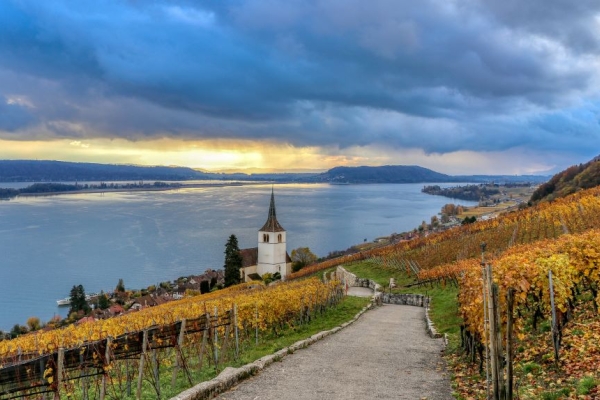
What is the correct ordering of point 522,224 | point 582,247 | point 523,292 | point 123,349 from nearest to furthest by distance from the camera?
point 123,349, point 523,292, point 582,247, point 522,224

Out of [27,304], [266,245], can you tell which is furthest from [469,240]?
[27,304]

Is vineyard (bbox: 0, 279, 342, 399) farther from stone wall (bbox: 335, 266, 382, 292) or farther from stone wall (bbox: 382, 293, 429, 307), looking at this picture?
stone wall (bbox: 335, 266, 382, 292)

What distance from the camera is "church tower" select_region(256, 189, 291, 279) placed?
7275 centimetres

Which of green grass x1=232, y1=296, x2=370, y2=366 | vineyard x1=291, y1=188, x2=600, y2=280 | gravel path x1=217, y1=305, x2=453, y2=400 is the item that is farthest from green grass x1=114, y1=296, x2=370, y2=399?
vineyard x1=291, y1=188, x2=600, y2=280

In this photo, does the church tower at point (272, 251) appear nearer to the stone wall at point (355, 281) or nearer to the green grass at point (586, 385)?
the stone wall at point (355, 281)

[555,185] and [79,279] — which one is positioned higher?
[555,185]

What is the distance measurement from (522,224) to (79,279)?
74588 mm

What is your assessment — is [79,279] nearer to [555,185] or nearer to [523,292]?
[523,292]

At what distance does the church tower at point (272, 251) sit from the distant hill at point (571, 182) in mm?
45616

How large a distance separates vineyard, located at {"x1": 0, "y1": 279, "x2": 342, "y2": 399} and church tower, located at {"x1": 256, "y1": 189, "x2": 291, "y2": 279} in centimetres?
4983

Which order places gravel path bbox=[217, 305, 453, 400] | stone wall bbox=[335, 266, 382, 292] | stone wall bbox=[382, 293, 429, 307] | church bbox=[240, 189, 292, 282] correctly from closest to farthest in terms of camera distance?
gravel path bbox=[217, 305, 453, 400], stone wall bbox=[382, 293, 429, 307], stone wall bbox=[335, 266, 382, 292], church bbox=[240, 189, 292, 282]

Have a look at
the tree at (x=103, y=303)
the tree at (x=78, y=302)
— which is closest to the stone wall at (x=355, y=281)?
the tree at (x=103, y=303)

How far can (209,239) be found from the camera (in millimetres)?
118625

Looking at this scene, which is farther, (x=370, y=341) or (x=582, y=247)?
(x=370, y=341)
